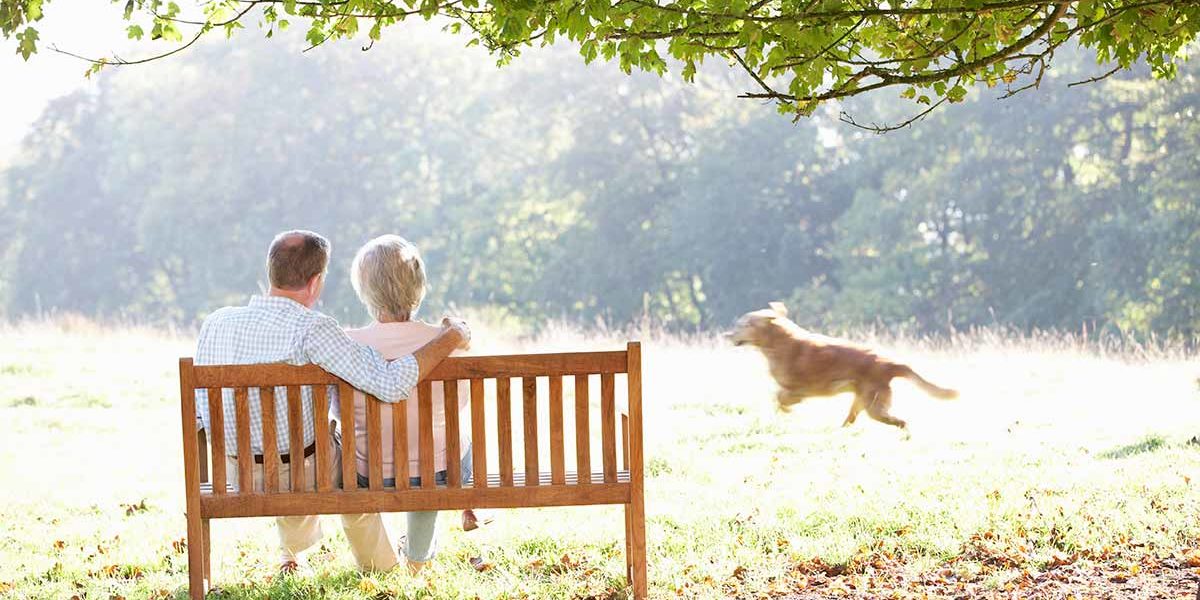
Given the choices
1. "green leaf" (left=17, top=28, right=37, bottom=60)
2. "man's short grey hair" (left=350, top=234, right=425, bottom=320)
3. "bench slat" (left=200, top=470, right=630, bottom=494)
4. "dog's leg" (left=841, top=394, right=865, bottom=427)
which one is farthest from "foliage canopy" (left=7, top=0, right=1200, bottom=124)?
"dog's leg" (left=841, top=394, right=865, bottom=427)

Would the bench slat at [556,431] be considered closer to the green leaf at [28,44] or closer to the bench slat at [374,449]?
the bench slat at [374,449]

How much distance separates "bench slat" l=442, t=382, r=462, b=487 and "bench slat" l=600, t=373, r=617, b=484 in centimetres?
42

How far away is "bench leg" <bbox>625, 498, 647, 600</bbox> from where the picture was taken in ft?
12.8

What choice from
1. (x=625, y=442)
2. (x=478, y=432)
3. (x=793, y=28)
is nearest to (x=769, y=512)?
(x=625, y=442)

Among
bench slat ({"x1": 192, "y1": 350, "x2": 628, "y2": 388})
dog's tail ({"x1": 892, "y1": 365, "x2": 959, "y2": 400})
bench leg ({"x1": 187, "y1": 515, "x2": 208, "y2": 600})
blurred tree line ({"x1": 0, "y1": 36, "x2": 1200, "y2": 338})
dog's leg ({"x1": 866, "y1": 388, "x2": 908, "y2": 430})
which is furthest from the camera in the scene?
blurred tree line ({"x1": 0, "y1": 36, "x2": 1200, "y2": 338})

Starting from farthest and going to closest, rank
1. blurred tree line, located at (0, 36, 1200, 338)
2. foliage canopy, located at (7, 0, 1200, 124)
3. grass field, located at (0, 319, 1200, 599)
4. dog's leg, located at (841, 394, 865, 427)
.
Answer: blurred tree line, located at (0, 36, 1200, 338) < dog's leg, located at (841, 394, 865, 427) < grass field, located at (0, 319, 1200, 599) < foliage canopy, located at (7, 0, 1200, 124)

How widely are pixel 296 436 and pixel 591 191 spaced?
110ft

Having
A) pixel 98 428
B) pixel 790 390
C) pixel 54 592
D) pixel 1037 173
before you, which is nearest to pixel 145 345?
pixel 98 428

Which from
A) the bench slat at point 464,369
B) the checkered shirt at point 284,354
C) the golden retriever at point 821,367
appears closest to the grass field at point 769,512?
the golden retriever at point 821,367

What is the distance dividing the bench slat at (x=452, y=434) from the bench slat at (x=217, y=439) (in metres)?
0.63

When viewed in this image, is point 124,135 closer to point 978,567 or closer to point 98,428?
point 98,428

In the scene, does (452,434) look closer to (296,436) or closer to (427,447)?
(427,447)

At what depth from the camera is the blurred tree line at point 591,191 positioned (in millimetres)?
30016

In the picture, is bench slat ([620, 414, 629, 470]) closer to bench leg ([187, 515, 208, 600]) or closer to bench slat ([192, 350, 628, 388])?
bench slat ([192, 350, 628, 388])
